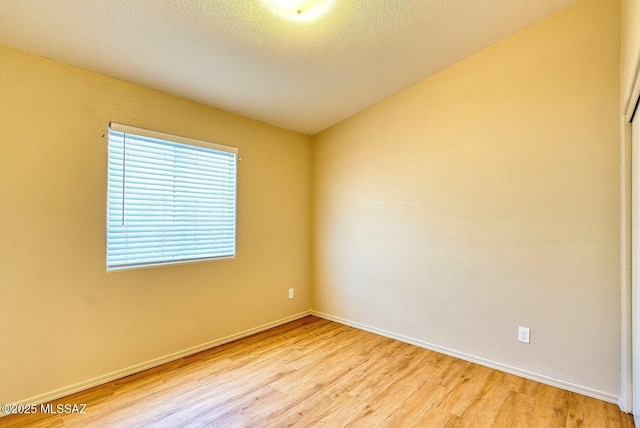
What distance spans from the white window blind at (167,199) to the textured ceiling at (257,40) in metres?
0.45

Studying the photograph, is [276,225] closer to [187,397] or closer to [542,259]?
[187,397]

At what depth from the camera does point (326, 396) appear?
2055 mm

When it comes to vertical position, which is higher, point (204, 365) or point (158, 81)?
point (158, 81)

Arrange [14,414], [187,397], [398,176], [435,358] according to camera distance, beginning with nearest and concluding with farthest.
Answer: [14,414] < [187,397] < [435,358] < [398,176]

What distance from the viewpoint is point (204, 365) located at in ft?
8.09

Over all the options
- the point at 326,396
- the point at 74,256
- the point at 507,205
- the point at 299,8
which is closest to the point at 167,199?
the point at 74,256

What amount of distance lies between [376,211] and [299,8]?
1.99 metres

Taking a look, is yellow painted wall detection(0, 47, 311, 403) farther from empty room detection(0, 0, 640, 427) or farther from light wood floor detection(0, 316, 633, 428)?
light wood floor detection(0, 316, 633, 428)

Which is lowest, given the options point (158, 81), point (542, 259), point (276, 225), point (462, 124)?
point (542, 259)

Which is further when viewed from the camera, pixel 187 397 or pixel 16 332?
pixel 187 397

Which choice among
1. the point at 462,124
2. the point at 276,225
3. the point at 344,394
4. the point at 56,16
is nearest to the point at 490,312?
the point at 344,394

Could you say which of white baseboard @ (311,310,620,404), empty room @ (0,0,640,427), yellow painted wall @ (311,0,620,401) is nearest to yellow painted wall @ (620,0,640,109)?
empty room @ (0,0,640,427)

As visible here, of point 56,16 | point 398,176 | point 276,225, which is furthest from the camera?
point 276,225

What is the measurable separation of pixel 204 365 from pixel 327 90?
2.59m
